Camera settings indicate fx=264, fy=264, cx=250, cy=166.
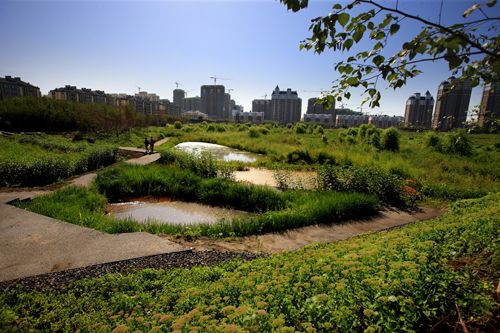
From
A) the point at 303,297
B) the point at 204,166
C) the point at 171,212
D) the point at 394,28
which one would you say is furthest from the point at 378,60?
the point at 204,166

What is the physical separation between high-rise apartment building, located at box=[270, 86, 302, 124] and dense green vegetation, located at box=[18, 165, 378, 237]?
117 meters

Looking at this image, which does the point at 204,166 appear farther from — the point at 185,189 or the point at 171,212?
the point at 171,212

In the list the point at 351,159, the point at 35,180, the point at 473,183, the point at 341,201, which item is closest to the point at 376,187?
the point at 341,201

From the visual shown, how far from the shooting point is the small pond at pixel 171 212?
8.91 metres

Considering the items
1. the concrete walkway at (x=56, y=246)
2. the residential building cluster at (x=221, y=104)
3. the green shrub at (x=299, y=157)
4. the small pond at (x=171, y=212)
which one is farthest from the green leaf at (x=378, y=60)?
the residential building cluster at (x=221, y=104)

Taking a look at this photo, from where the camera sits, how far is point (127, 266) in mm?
4766

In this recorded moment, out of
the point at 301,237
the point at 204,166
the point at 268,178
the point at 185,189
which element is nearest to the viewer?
the point at 301,237

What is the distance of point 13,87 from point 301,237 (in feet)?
316

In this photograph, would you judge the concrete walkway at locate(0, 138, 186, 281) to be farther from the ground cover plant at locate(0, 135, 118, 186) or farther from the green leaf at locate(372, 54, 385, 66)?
the green leaf at locate(372, 54, 385, 66)

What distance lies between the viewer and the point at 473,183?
42.4ft

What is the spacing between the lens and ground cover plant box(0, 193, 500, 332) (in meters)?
2.11

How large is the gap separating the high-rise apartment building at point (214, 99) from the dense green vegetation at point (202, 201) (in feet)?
451

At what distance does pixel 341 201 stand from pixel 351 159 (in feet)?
34.8

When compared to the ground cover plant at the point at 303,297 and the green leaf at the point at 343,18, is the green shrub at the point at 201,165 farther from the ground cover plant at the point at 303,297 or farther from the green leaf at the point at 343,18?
the green leaf at the point at 343,18
